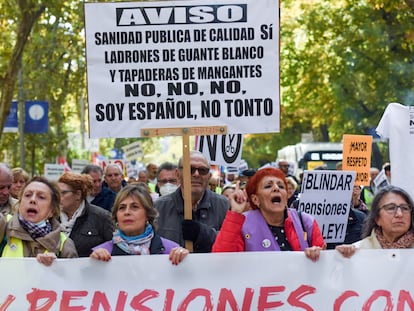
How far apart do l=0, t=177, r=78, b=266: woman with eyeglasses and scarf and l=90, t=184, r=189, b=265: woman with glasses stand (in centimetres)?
21

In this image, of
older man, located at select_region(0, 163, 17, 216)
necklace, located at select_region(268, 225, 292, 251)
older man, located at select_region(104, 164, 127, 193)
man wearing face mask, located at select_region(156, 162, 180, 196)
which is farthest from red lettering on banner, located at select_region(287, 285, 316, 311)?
older man, located at select_region(104, 164, 127, 193)

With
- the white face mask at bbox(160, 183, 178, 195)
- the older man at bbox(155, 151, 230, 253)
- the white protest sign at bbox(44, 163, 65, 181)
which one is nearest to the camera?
the older man at bbox(155, 151, 230, 253)

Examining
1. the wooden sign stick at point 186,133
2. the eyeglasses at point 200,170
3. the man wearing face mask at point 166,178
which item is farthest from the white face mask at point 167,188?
the wooden sign stick at point 186,133

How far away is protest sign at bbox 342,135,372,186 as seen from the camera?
37.9 ft

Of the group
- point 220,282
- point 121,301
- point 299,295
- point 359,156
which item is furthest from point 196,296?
point 359,156

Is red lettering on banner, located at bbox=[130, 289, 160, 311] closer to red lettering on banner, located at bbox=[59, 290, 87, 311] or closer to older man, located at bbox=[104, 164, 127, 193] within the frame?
red lettering on banner, located at bbox=[59, 290, 87, 311]

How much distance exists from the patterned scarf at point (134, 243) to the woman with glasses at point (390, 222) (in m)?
1.11

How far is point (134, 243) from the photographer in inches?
242

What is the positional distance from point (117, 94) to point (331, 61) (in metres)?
25.8

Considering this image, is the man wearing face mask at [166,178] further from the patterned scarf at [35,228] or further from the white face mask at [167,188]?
the patterned scarf at [35,228]

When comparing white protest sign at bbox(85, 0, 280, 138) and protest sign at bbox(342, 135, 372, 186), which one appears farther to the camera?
protest sign at bbox(342, 135, 372, 186)

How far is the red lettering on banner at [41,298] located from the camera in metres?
6.03

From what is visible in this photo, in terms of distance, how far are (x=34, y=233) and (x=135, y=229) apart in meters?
0.53

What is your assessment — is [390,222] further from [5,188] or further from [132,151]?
[132,151]
